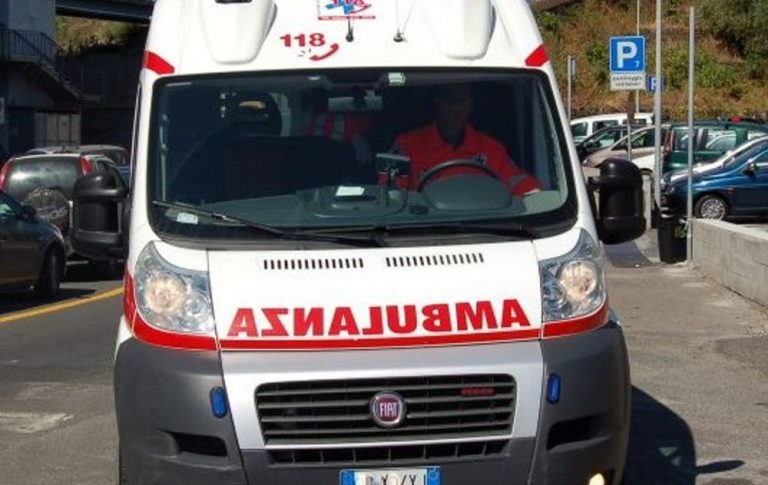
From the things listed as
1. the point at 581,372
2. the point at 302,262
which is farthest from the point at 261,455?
the point at 581,372

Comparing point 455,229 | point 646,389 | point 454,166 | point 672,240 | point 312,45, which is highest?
point 312,45

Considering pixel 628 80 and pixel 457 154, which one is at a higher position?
pixel 628 80

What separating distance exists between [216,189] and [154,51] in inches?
31.4

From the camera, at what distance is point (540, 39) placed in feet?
21.7

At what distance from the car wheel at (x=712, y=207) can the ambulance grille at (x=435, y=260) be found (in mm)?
19668

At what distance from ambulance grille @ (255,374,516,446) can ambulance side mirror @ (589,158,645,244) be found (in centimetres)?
151

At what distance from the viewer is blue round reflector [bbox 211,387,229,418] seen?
209 inches

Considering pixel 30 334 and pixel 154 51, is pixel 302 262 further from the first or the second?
pixel 30 334

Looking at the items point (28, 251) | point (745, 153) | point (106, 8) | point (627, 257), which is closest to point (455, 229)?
point (28, 251)

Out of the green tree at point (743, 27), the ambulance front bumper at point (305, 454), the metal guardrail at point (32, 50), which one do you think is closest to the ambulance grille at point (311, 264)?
the ambulance front bumper at point (305, 454)

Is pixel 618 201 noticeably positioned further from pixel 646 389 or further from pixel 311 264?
pixel 646 389

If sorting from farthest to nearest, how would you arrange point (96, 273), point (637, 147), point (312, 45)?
point (637, 147) < point (96, 273) < point (312, 45)

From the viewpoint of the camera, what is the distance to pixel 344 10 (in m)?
6.64

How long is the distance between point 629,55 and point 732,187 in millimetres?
4702
